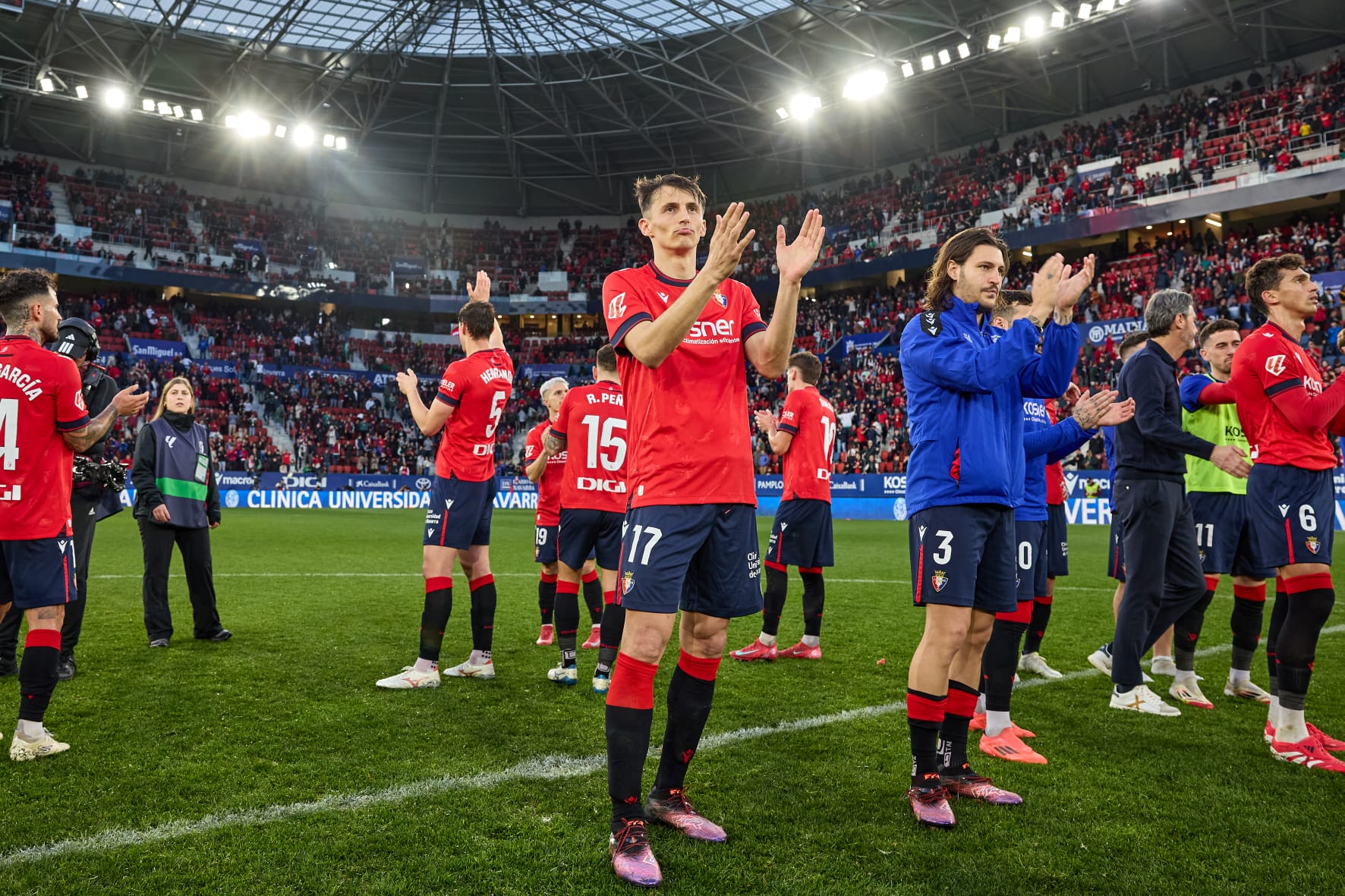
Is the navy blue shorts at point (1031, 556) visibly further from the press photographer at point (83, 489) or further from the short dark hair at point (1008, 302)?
the press photographer at point (83, 489)

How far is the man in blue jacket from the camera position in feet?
11.5

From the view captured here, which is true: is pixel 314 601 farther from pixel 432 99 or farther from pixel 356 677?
pixel 432 99

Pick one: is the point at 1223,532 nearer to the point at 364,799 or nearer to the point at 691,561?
the point at 691,561

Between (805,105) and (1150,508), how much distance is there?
3131 cm

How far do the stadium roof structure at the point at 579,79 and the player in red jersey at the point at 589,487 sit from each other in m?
Result: 26.9

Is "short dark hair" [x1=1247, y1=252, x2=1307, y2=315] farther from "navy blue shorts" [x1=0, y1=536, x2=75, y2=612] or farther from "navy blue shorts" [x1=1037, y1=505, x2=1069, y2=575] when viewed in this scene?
"navy blue shorts" [x1=0, y1=536, x2=75, y2=612]

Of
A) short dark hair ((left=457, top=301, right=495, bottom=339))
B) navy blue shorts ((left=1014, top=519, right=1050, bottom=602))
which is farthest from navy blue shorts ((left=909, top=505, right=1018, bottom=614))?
short dark hair ((left=457, top=301, right=495, bottom=339))

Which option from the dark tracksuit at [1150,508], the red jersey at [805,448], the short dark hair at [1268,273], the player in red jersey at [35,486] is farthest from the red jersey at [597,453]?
the short dark hair at [1268,273]

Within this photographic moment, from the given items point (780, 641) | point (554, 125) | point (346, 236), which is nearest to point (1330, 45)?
point (554, 125)

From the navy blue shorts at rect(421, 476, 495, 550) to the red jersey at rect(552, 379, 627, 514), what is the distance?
2.12 feet

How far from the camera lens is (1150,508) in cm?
509

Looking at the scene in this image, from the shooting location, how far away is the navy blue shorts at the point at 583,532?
617cm

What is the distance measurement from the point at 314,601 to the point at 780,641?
198 inches

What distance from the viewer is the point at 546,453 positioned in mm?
6926
